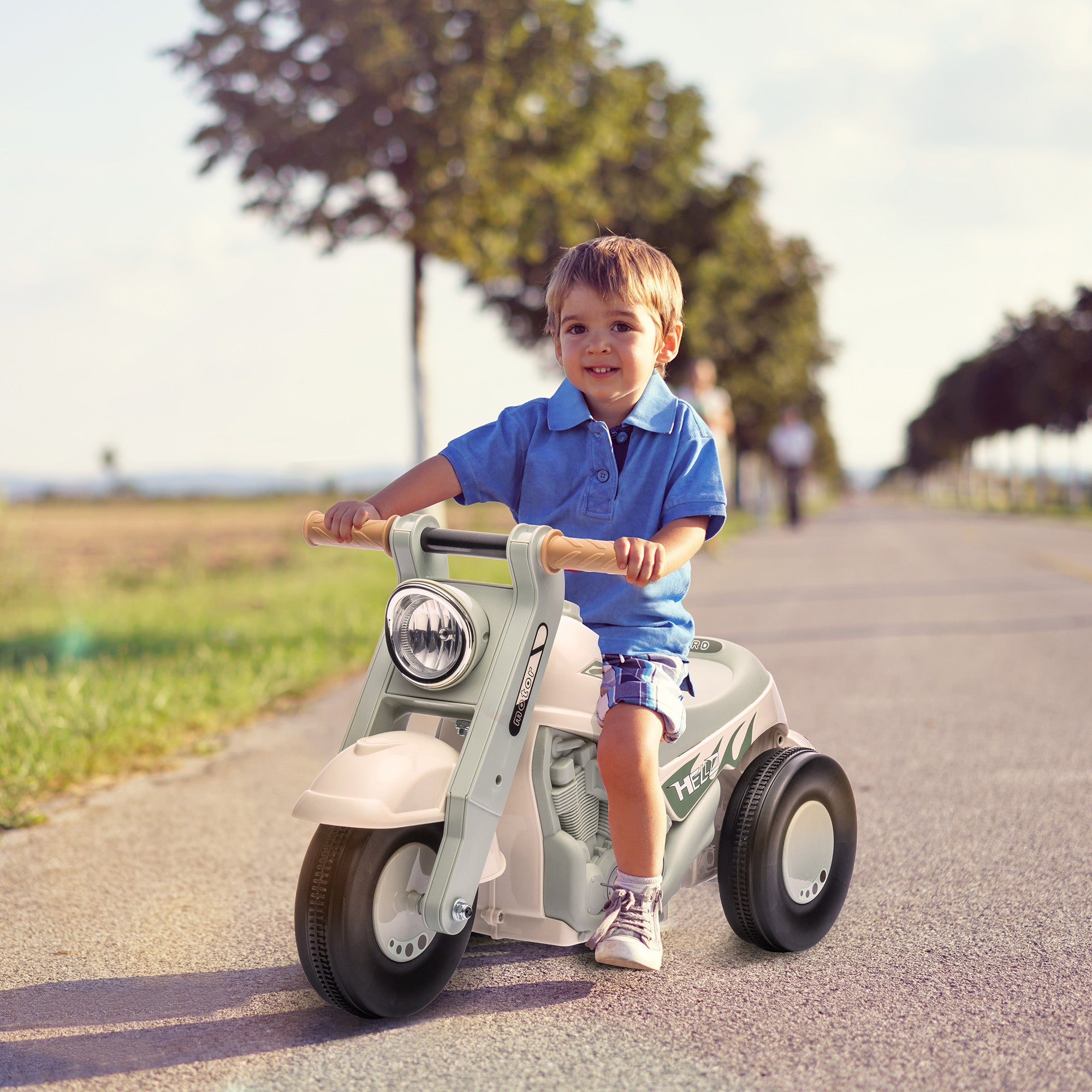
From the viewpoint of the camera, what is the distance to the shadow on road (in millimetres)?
2379

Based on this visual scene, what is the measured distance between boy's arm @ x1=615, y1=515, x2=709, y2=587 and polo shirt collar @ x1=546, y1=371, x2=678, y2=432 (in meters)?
0.25

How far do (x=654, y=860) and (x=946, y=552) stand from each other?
51.7 ft

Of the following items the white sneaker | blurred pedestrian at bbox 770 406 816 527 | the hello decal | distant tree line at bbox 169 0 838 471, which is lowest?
the white sneaker

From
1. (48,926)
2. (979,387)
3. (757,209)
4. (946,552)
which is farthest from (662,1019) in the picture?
(979,387)

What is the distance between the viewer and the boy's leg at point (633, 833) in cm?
253

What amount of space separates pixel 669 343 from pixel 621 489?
39 cm

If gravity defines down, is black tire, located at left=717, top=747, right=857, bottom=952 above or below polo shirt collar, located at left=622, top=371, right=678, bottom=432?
below

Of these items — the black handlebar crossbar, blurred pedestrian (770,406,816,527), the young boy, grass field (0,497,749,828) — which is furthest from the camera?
blurred pedestrian (770,406,816,527)

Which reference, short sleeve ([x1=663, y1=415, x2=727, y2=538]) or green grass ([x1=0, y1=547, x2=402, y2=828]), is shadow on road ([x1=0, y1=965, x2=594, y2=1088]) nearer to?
short sleeve ([x1=663, y1=415, x2=727, y2=538])

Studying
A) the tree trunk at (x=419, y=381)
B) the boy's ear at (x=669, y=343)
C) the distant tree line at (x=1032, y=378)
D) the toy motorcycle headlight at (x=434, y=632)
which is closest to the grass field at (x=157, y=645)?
the tree trunk at (x=419, y=381)

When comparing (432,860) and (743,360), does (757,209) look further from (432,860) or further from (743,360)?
(432,860)

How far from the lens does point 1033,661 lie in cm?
724

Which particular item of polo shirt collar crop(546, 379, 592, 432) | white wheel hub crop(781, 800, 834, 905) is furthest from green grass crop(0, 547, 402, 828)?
white wheel hub crop(781, 800, 834, 905)

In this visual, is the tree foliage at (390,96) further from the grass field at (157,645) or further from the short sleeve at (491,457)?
the short sleeve at (491,457)
